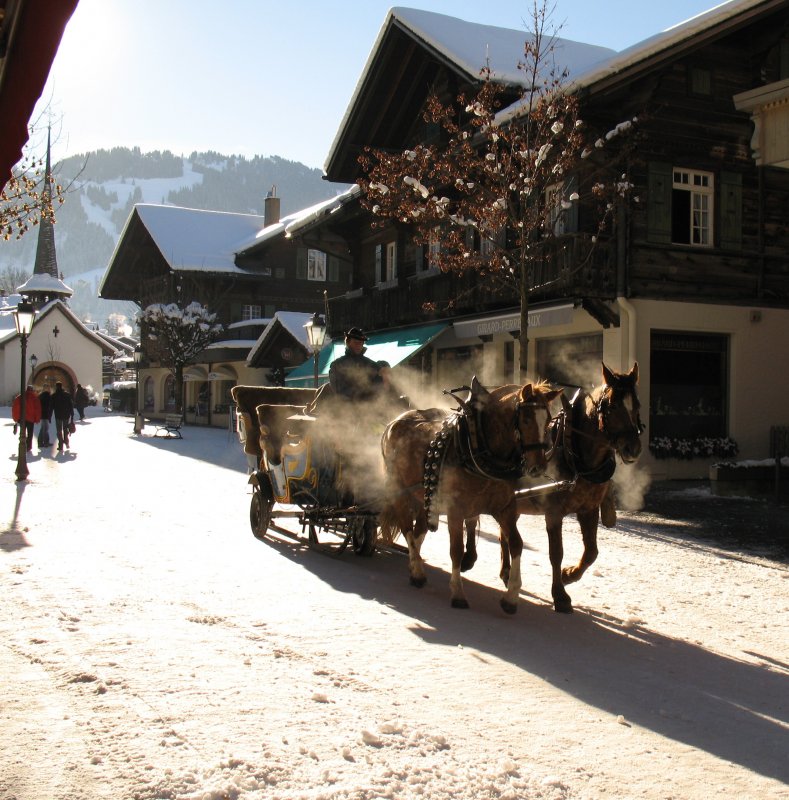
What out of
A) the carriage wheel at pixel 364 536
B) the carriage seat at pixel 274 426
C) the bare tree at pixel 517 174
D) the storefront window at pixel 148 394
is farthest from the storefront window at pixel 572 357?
the storefront window at pixel 148 394

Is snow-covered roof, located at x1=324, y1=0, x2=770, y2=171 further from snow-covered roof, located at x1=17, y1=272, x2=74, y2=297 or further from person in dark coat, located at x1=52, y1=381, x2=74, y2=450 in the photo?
snow-covered roof, located at x1=17, y1=272, x2=74, y2=297

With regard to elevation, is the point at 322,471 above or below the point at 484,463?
below

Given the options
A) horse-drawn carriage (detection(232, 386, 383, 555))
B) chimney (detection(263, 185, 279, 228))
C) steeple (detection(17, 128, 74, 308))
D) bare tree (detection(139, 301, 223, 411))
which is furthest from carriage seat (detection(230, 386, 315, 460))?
steeple (detection(17, 128, 74, 308))

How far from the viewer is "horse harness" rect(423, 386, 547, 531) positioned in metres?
6.96

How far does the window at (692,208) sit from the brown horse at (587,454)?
40.6 feet

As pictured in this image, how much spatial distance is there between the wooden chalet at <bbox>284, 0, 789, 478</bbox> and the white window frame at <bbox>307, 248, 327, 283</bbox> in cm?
2834

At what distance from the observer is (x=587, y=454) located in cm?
725

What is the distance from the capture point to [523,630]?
6.66m

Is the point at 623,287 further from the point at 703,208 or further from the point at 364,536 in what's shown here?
the point at 364,536

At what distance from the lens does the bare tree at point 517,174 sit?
611 inches

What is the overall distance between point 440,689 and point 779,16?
58.8 feet

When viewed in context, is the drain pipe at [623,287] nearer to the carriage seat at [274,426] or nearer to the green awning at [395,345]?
the green awning at [395,345]

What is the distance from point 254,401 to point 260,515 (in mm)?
1535

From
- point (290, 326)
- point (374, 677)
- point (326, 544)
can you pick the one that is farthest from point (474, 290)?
point (374, 677)
